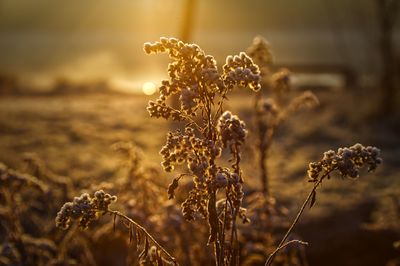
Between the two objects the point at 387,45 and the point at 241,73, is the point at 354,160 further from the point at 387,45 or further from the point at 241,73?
the point at 387,45

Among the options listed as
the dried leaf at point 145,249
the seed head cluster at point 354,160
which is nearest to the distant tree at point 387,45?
the seed head cluster at point 354,160

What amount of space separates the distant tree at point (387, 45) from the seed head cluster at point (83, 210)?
1148 cm

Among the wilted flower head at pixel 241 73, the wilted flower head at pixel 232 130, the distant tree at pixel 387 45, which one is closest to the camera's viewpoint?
the wilted flower head at pixel 232 130

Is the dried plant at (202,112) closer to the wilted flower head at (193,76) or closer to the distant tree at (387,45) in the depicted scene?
the wilted flower head at (193,76)

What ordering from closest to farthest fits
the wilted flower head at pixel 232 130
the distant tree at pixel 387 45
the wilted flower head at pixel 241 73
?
the wilted flower head at pixel 232 130 → the wilted flower head at pixel 241 73 → the distant tree at pixel 387 45

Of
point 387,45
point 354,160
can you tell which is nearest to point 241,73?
point 354,160

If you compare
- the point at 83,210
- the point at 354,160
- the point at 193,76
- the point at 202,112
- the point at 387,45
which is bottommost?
the point at 83,210

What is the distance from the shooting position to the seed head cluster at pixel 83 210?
294 centimetres

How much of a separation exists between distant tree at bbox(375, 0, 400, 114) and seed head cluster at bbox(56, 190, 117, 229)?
37.7 feet

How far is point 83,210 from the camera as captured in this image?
116 inches

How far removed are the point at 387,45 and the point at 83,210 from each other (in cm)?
1167

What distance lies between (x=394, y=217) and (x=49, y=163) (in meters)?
5.60

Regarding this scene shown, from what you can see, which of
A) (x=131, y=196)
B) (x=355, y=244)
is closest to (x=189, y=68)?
(x=131, y=196)

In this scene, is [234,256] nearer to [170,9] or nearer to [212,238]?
[212,238]
